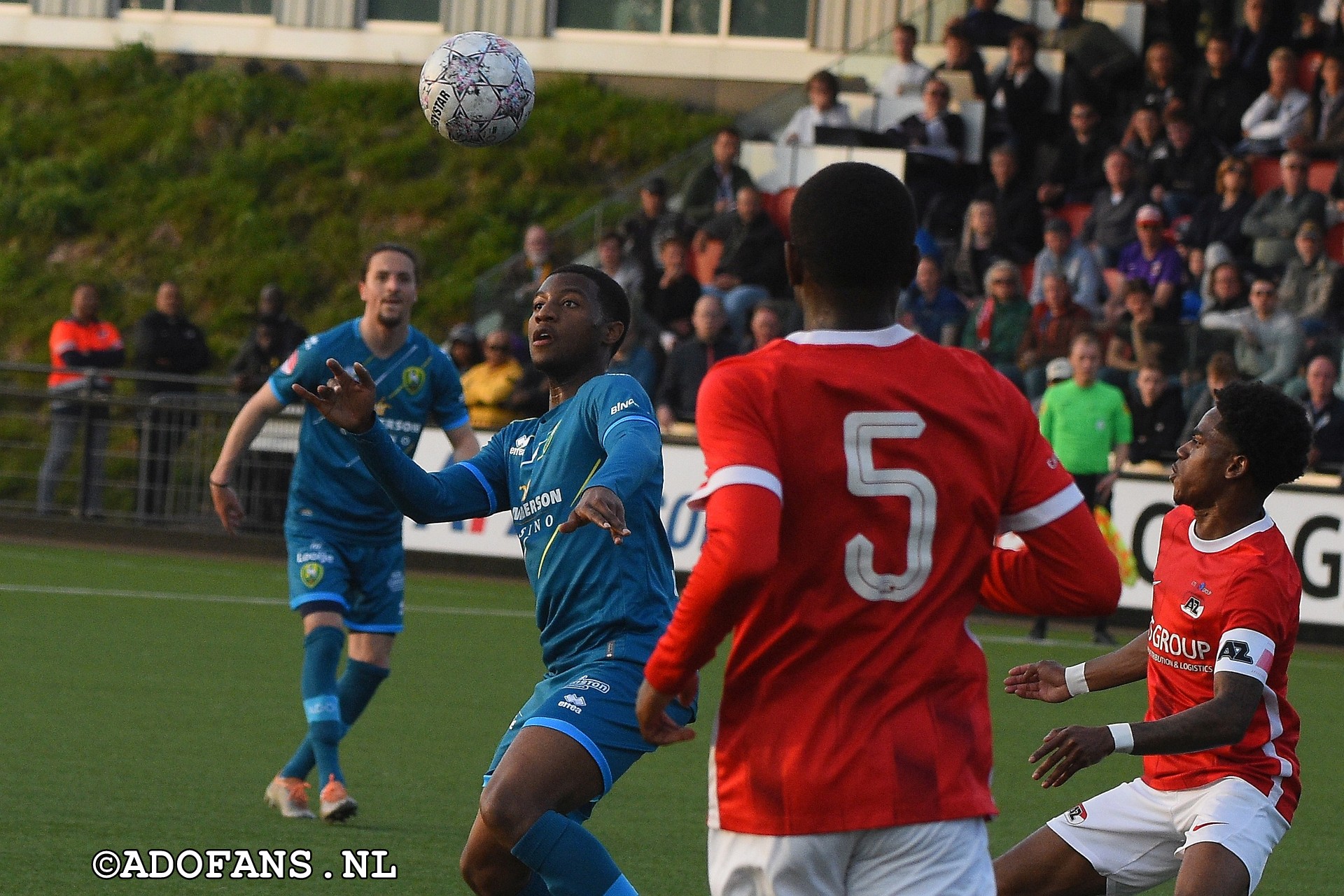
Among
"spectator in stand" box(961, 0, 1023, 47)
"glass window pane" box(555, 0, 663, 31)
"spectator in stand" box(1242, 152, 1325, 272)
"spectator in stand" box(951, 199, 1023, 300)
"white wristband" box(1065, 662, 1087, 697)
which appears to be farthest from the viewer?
"glass window pane" box(555, 0, 663, 31)

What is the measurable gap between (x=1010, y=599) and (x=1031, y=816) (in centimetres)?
446

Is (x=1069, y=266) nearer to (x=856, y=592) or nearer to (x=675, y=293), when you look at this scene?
(x=675, y=293)

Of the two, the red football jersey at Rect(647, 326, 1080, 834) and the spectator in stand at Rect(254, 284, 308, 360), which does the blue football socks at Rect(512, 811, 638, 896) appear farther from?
the spectator in stand at Rect(254, 284, 308, 360)

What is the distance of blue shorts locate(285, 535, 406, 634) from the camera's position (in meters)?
7.26

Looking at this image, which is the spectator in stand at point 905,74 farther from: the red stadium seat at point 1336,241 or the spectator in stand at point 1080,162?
the red stadium seat at point 1336,241

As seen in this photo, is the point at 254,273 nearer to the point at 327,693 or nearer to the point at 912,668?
the point at 327,693

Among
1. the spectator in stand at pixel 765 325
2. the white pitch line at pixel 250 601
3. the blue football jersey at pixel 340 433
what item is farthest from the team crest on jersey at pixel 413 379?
the spectator in stand at pixel 765 325

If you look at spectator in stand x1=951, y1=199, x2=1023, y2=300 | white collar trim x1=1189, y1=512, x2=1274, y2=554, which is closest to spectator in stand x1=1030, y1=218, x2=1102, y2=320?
spectator in stand x1=951, y1=199, x2=1023, y2=300

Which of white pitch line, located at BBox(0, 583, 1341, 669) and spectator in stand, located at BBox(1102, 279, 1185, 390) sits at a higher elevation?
spectator in stand, located at BBox(1102, 279, 1185, 390)

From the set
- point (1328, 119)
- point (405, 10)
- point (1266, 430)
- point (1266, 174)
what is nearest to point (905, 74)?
point (1266, 174)

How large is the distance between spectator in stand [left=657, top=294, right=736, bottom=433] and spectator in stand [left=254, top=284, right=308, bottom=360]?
4077 mm

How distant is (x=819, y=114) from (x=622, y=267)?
122 inches

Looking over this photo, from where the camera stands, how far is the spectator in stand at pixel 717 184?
18.2m

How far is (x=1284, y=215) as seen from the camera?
1562 centimetres
